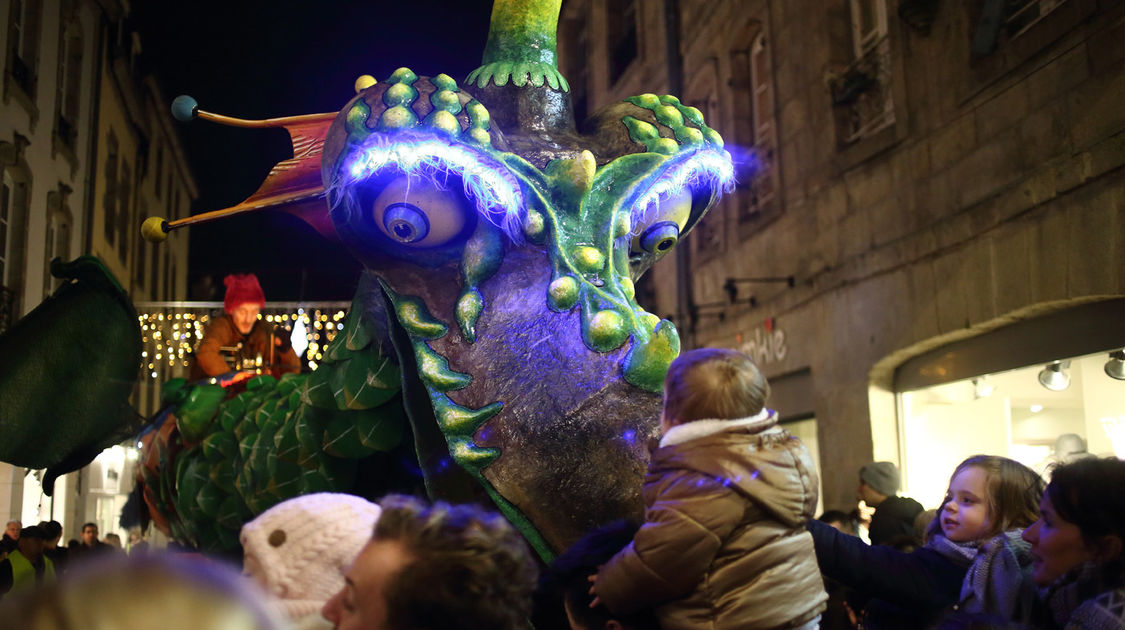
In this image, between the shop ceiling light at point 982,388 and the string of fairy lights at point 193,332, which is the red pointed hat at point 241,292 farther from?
the shop ceiling light at point 982,388

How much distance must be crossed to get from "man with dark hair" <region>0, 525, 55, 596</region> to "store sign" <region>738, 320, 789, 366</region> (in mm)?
7872

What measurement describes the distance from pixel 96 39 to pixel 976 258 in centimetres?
1386

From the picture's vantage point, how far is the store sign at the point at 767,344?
12586 mm

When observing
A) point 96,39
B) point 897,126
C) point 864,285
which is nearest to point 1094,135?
point 897,126

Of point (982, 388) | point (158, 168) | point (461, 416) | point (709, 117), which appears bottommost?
point (461, 416)

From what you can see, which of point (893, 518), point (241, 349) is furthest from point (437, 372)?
point (893, 518)

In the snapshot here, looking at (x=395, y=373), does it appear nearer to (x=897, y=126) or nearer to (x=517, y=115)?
(x=517, y=115)

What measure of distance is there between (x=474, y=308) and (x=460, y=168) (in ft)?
1.05

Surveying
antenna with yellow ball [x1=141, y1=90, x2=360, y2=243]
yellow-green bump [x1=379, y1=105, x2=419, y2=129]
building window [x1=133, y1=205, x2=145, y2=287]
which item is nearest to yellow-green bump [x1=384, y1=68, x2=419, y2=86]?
yellow-green bump [x1=379, y1=105, x2=419, y2=129]

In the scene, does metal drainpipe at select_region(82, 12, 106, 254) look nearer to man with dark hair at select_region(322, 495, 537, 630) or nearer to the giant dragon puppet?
the giant dragon puppet

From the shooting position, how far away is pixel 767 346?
42.7 feet

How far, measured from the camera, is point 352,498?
1.76 meters

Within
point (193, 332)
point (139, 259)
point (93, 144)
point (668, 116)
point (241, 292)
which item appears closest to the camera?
point (668, 116)

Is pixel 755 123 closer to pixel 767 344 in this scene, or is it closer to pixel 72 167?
pixel 767 344
